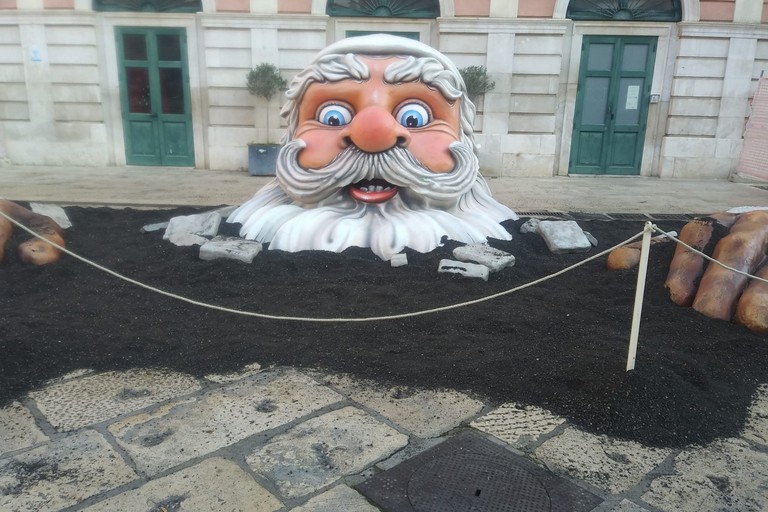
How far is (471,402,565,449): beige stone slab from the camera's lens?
291 centimetres

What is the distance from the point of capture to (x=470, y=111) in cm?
595

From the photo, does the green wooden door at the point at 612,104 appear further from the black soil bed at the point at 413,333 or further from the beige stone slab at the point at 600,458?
the beige stone slab at the point at 600,458

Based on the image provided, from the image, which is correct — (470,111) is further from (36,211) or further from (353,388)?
(36,211)

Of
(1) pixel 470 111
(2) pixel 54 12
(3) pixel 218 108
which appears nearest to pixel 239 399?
(1) pixel 470 111

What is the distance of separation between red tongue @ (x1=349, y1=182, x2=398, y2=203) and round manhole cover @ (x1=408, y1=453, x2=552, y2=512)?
3.06m

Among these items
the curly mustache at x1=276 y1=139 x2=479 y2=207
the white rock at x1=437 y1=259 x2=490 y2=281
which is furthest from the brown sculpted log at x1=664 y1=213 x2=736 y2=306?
the curly mustache at x1=276 y1=139 x2=479 y2=207

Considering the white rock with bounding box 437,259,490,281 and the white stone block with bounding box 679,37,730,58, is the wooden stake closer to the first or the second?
the white rock with bounding box 437,259,490,281

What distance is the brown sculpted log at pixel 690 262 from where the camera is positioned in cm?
445

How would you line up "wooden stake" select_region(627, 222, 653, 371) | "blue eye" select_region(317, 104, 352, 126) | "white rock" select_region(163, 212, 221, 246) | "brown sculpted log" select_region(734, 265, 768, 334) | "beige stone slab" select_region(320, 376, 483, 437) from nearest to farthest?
1. "beige stone slab" select_region(320, 376, 483, 437)
2. "wooden stake" select_region(627, 222, 653, 371)
3. "brown sculpted log" select_region(734, 265, 768, 334)
4. "blue eye" select_region(317, 104, 352, 126)
5. "white rock" select_region(163, 212, 221, 246)

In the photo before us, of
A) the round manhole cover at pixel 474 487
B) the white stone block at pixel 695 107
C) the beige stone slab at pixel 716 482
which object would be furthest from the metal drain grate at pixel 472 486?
the white stone block at pixel 695 107

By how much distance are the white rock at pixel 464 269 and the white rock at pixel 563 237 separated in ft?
3.76

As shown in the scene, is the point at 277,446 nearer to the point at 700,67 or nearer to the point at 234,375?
the point at 234,375

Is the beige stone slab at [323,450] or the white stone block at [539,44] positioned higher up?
the white stone block at [539,44]

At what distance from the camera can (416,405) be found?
3188 millimetres
